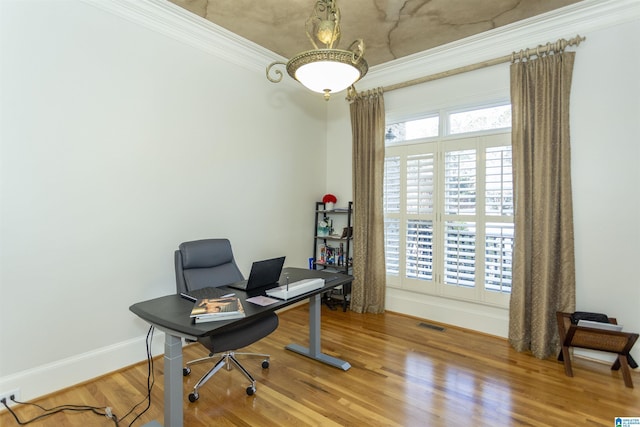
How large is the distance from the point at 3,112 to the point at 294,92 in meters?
2.69

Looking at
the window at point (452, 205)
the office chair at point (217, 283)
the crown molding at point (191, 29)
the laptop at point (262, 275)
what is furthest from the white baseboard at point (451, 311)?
the crown molding at point (191, 29)

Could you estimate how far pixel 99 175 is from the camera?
235cm

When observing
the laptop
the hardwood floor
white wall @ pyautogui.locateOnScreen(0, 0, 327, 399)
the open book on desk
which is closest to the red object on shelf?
white wall @ pyautogui.locateOnScreen(0, 0, 327, 399)

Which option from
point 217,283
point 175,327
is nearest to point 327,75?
point 175,327

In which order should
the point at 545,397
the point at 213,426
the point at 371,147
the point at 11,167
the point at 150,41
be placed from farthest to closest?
the point at 371,147 < the point at 150,41 < the point at 545,397 < the point at 11,167 < the point at 213,426

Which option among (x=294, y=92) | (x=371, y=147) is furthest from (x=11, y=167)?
(x=371, y=147)

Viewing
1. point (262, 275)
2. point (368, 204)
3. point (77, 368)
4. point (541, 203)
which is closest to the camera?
point (262, 275)

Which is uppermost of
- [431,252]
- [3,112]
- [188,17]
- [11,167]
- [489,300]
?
[188,17]

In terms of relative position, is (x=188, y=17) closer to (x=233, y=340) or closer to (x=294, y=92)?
(x=294, y=92)

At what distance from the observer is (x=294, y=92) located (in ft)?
12.9

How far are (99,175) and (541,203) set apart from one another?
356 cm

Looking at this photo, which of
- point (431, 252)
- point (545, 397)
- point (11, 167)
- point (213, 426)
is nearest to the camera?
point (213, 426)

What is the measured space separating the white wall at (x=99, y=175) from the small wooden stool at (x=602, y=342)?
2.89 m

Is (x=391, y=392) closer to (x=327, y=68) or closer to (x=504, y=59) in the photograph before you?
(x=327, y=68)
